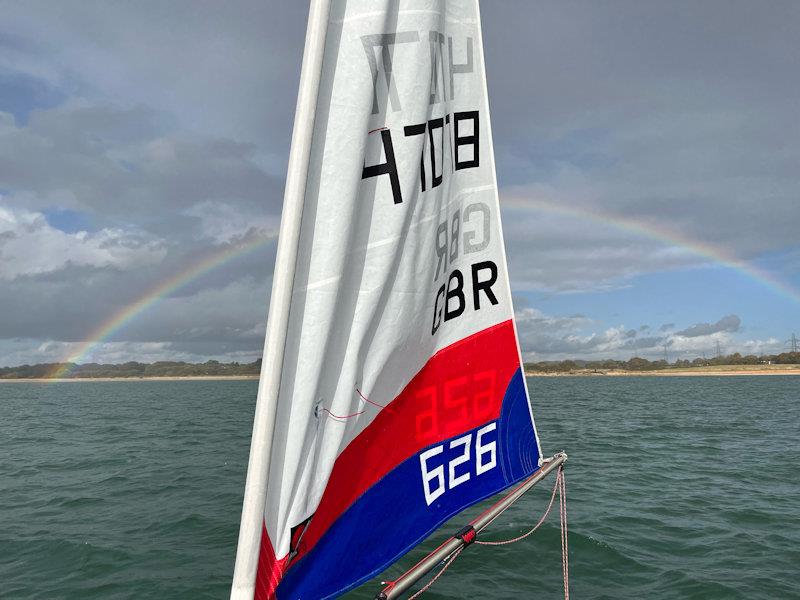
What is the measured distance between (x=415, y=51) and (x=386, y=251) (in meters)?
1.23

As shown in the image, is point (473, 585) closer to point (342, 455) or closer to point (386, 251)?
point (342, 455)

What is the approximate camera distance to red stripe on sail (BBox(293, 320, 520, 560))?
3.21 metres

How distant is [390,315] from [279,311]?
1.12 metres

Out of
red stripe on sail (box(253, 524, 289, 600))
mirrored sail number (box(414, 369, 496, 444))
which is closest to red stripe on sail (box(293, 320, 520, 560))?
mirrored sail number (box(414, 369, 496, 444))

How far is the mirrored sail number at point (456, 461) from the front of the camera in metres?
3.96

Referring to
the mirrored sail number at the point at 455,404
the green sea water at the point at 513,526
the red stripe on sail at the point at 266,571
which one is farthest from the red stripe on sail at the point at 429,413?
the green sea water at the point at 513,526

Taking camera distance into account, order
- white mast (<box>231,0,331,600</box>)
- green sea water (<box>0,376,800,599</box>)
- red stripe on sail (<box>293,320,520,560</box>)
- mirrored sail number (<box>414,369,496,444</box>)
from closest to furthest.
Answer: white mast (<box>231,0,331,600</box>) → red stripe on sail (<box>293,320,520,560</box>) → mirrored sail number (<box>414,369,496,444</box>) → green sea water (<box>0,376,800,599</box>)

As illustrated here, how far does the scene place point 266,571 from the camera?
8.69 ft

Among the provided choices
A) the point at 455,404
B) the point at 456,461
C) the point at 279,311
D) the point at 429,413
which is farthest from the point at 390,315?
the point at 456,461

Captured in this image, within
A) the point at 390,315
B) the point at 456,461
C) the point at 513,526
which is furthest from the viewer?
the point at 513,526

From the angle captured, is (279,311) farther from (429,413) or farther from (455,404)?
(455,404)

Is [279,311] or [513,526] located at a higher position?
[279,311]

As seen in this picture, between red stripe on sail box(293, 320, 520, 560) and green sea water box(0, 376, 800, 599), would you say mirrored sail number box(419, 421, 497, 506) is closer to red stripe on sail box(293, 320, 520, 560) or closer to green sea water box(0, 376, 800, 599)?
red stripe on sail box(293, 320, 520, 560)

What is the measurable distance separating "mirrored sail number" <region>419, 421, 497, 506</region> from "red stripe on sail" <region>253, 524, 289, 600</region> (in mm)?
1420
